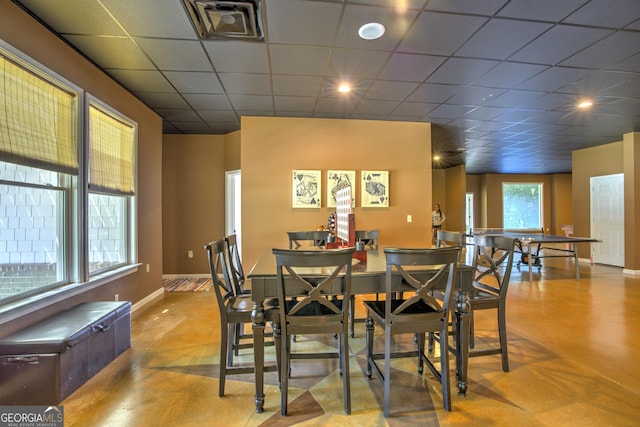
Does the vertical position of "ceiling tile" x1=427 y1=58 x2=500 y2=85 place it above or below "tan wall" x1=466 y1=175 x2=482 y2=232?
above

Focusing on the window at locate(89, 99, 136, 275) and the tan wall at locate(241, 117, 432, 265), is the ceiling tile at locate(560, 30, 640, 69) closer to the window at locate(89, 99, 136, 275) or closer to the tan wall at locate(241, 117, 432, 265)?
the tan wall at locate(241, 117, 432, 265)

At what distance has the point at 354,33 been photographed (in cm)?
246

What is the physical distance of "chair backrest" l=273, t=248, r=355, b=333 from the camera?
1.62 meters

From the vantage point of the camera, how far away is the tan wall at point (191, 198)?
5465mm

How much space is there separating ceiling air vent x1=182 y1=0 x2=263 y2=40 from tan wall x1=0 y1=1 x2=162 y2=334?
119cm

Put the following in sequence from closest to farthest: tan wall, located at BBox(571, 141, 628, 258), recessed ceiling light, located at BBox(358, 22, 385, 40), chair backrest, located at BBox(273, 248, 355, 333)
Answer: chair backrest, located at BBox(273, 248, 355, 333) < recessed ceiling light, located at BBox(358, 22, 385, 40) < tan wall, located at BBox(571, 141, 628, 258)

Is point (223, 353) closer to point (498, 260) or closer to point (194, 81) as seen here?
point (498, 260)

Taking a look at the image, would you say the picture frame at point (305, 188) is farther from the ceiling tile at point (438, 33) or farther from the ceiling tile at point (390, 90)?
the ceiling tile at point (438, 33)

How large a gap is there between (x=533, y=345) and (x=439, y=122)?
3488 mm

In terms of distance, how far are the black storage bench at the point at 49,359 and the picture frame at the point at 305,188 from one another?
2.90 metres

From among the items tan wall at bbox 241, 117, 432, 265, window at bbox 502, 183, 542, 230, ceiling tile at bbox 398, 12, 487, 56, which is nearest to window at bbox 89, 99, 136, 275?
tan wall at bbox 241, 117, 432, 265

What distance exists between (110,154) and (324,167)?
276 cm

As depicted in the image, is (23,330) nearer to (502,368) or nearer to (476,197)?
(502,368)

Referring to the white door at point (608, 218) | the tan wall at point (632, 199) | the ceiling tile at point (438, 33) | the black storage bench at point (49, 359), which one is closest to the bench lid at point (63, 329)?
the black storage bench at point (49, 359)
